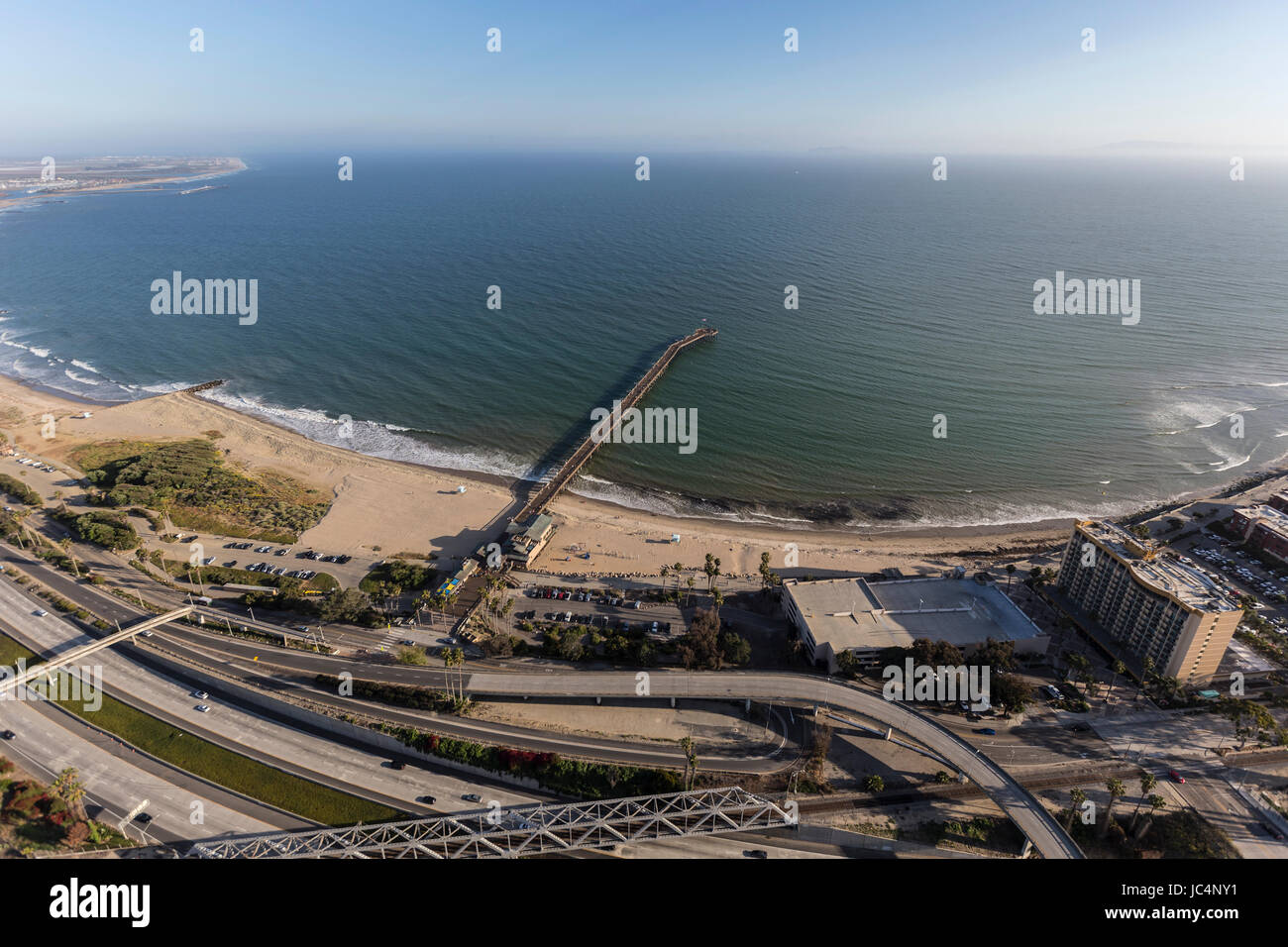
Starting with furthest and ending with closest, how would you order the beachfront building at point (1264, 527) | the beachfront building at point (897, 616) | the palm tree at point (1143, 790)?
the beachfront building at point (1264, 527) < the beachfront building at point (897, 616) < the palm tree at point (1143, 790)

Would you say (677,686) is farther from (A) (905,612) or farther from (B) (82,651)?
(B) (82,651)

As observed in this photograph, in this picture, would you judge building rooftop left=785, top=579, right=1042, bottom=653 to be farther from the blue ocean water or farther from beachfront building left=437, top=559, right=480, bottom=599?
beachfront building left=437, top=559, right=480, bottom=599

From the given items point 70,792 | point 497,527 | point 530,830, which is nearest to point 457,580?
point 497,527

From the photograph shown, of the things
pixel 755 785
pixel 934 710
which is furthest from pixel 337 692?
pixel 934 710

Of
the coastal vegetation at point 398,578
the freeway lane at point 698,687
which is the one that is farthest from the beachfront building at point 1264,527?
the coastal vegetation at point 398,578

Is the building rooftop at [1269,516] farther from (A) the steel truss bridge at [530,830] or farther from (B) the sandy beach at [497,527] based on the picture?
(A) the steel truss bridge at [530,830]

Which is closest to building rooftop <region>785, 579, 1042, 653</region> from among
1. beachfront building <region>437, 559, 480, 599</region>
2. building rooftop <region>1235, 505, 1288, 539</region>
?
beachfront building <region>437, 559, 480, 599</region>
